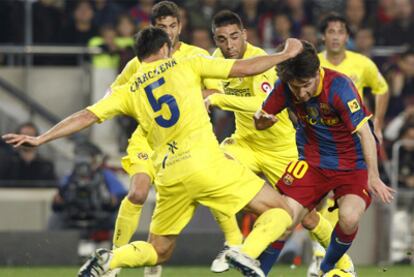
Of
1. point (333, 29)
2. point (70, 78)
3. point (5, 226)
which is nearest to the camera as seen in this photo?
point (333, 29)

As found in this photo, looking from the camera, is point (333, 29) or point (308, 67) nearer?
point (308, 67)

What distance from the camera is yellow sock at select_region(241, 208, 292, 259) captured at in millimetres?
10453

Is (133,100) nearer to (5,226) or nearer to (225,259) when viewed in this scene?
(225,259)

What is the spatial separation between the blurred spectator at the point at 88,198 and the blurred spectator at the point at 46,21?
276 centimetres

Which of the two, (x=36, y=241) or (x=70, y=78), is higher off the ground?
(x=70, y=78)

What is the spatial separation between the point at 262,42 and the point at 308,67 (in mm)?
8535

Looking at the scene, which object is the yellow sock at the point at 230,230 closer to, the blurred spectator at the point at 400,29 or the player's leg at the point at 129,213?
the player's leg at the point at 129,213

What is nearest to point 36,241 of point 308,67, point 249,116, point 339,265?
point 249,116

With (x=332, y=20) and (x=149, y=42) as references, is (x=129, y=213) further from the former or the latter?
(x=332, y=20)

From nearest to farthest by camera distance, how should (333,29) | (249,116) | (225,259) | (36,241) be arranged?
(225,259)
(249,116)
(333,29)
(36,241)

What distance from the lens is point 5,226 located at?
1766 centimetres

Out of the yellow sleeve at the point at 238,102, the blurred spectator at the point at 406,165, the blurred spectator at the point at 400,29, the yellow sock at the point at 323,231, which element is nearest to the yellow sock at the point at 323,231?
the yellow sock at the point at 323,231

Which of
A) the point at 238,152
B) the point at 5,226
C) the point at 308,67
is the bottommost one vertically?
the point at 5,226

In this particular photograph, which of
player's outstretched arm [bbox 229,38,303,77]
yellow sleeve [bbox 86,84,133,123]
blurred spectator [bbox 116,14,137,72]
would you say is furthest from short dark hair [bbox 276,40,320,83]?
blurred spectator [bbox 116,14,137,72]
